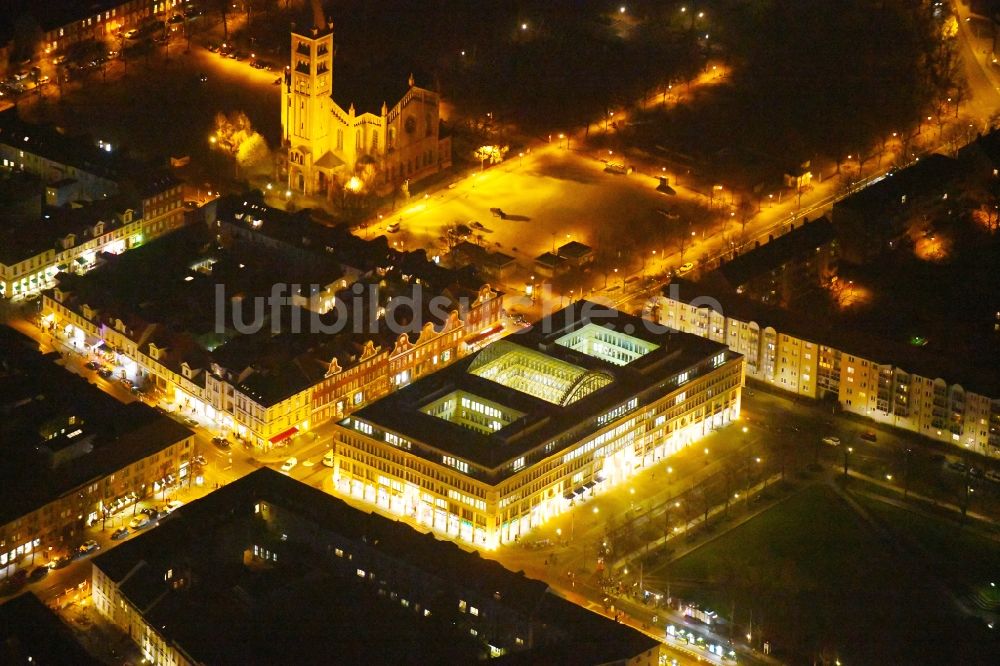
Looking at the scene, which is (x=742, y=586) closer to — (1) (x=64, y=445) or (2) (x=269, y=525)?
(2) (x=269, y=525)

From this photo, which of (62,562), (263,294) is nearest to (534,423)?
(62,562)


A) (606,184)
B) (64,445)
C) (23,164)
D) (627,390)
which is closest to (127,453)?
(64,445)

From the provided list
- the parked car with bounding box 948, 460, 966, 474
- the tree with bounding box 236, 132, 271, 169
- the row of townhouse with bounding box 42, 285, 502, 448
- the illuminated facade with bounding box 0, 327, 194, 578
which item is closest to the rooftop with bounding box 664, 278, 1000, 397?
the parked car with bounding box 948, 460, 966, 474

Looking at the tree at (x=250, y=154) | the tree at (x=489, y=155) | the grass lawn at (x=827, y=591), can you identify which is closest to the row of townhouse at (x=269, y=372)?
the grass lawn at (x=827, y=591)

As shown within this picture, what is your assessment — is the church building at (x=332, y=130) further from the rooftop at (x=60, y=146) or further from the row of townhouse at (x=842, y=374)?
the row of townhouse at (x=842, y=374)

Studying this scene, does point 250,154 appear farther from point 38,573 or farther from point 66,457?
point 38,573

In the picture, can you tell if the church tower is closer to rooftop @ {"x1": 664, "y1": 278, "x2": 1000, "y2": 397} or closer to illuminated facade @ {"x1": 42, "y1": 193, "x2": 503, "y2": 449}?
illuminated facade @ {"x1": 42, "y1": 193, "x2": 503, "y2": 449}
